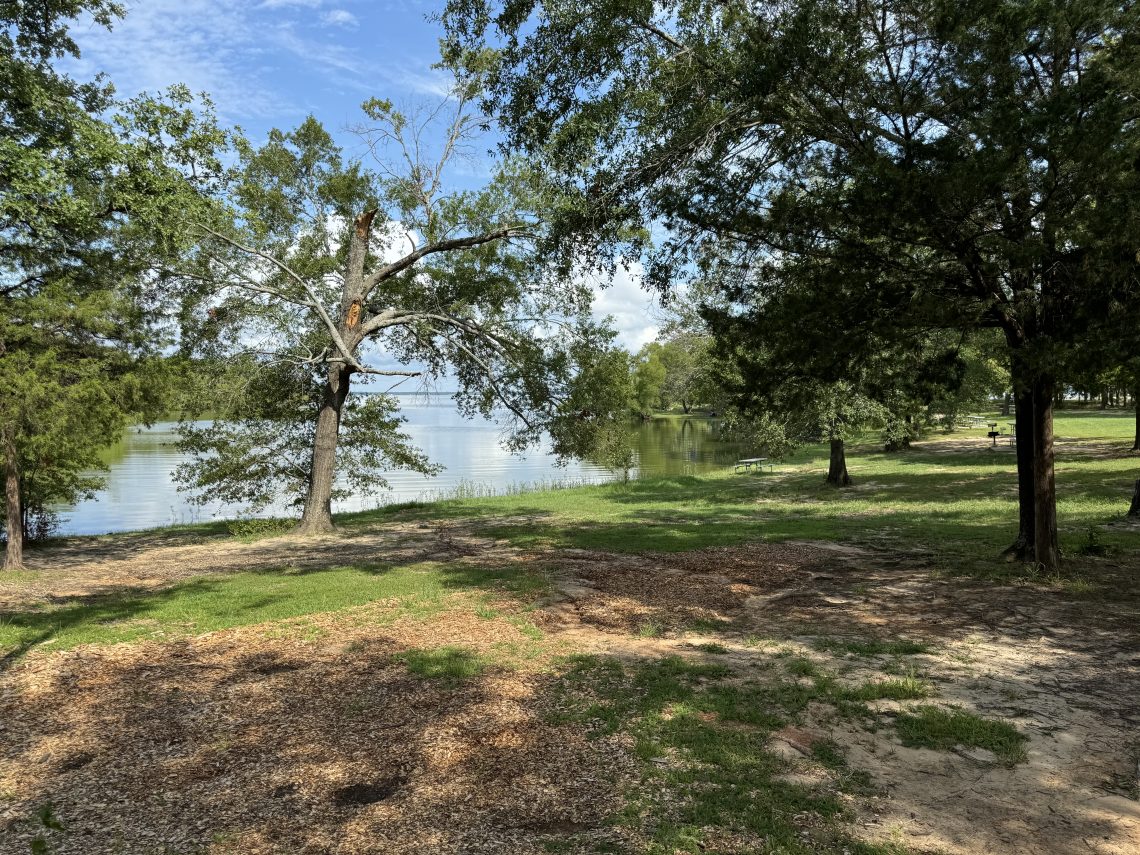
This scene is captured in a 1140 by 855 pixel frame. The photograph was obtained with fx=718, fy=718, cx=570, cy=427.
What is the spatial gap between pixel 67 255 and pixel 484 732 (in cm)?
1125

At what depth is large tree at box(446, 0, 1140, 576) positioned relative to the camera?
6848 millimetres

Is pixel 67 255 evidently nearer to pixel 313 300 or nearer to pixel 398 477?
pixel 313 300

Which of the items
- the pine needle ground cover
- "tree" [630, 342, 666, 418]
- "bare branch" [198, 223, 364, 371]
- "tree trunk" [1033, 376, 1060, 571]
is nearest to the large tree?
"tree trunk" [1033, 376, 1060, 571]

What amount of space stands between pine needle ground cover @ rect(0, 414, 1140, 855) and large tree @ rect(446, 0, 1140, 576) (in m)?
2.89

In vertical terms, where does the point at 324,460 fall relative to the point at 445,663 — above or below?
above

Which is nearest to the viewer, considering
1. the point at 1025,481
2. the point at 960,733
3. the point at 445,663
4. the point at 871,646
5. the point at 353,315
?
the point at 960,733

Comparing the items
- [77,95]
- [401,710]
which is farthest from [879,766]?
[77,95]

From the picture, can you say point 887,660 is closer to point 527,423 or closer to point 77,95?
point 527,423

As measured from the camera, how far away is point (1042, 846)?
331cm

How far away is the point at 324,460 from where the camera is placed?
15.5m

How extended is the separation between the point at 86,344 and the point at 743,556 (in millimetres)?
10828

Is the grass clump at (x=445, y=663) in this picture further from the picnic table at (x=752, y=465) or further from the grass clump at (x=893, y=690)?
the picnic table at (x=752, y=465)

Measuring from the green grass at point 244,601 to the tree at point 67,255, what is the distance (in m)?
3.16

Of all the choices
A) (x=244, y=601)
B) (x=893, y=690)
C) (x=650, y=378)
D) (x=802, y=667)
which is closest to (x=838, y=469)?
(x=802, y=667)
